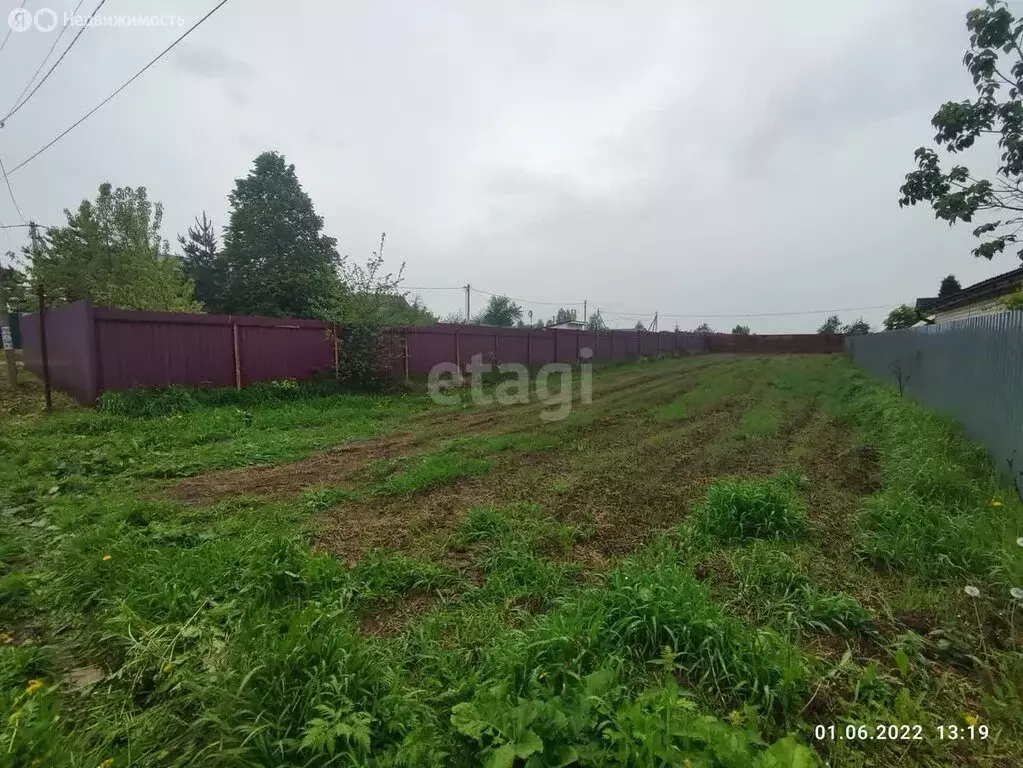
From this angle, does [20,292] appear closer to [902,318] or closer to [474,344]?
[474,344]

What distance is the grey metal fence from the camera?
381 cm

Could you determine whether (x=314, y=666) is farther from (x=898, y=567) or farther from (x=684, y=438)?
(x=684, y=438)

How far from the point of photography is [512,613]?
7.77ft

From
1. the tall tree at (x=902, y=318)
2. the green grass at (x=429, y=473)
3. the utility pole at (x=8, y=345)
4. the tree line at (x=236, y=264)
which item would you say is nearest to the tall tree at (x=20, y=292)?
the tree line at (x=236, y=264)

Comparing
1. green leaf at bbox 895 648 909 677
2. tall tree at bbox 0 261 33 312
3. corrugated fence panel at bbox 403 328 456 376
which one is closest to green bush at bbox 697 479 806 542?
green leaf at bbox 895 648 909 677

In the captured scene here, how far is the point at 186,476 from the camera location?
4.87m

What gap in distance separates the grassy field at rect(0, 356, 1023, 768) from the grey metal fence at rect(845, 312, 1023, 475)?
33cm

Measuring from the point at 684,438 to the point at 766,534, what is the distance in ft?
10.8

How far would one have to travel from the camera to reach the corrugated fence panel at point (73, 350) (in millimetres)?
7430

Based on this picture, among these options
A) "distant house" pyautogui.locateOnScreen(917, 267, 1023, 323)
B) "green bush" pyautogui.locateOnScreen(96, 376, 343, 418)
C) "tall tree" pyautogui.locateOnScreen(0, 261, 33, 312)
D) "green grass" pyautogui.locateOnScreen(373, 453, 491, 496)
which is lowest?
"green grass" pyautogui.locateOnScreen(373, 453, 491, 496)

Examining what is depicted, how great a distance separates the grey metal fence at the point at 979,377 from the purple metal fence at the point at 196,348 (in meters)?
10.1

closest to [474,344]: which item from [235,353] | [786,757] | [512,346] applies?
[512,346]

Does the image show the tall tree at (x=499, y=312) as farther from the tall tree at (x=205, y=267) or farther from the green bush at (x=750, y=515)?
the green bush at (x=750, y=515)
